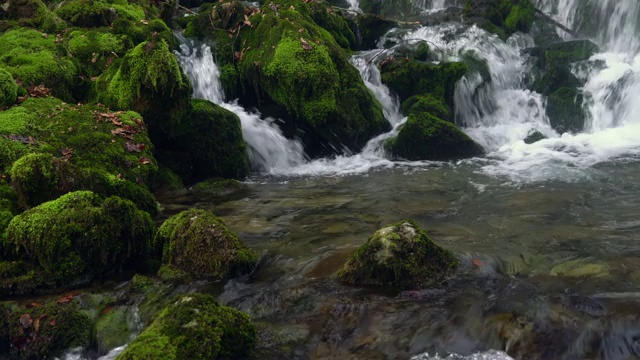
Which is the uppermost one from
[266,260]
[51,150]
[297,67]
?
[297,67]

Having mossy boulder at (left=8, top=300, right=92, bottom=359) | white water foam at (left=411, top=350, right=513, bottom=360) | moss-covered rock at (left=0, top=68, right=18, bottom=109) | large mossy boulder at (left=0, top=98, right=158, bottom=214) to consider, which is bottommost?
mossy boulder at (left=8, top=300, right=92, bottom=359)

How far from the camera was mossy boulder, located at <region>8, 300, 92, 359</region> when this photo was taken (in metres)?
4.59

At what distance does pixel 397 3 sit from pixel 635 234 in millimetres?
18571

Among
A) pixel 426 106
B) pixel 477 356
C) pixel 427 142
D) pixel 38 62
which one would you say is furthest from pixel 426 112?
pixel 477 356

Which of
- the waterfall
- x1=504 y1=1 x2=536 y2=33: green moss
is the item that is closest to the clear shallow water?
the waterfall

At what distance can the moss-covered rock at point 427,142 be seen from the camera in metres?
11.7

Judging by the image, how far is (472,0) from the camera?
19.6m

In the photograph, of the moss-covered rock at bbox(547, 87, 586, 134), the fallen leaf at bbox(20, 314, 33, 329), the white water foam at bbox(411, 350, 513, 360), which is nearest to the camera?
the white water foam at bbox(411, 350, 513, 360)

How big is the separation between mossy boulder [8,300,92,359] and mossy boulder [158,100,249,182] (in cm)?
512

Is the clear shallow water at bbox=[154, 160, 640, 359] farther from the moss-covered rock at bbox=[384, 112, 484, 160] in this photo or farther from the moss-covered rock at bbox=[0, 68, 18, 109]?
the moss-covered rock at bbox=[0, 68, 18, 109]

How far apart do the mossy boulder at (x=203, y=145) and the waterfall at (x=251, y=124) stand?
0.98m

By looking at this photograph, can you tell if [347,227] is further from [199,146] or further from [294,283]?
[199,146]

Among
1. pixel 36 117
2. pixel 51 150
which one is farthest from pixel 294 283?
pixel 36 117

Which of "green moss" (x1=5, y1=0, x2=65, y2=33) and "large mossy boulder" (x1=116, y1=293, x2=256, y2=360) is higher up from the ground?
"green moss" (x1=5, y1=0, x2=65, y2=33)
